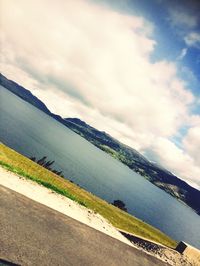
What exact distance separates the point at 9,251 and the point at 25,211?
381cm

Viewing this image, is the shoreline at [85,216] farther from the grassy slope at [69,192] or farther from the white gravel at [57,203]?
the grassy slope at [69,192]

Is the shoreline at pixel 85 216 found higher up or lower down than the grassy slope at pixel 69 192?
higher up

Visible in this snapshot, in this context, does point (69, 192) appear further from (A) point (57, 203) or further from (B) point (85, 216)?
(A) point (57, 203)

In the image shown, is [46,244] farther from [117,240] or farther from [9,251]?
[117,240]

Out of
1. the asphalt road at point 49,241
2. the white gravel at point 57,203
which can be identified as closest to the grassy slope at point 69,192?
the white gravel at point 57,203

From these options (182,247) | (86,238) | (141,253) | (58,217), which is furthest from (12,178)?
(182,247)

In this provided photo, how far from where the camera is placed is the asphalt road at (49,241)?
433 inches

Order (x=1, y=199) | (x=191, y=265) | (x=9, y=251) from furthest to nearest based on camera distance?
(x=191, y=265) → (x=1, y=199) → (x=9, y=251)

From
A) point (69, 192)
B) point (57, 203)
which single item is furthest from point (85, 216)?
point (69, 192)

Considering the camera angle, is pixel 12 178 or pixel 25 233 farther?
pixel 12 178

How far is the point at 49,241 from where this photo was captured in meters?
12.8

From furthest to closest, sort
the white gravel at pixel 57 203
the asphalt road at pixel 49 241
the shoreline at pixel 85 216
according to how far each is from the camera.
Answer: the shoreline at pixel 85 216
the white gravel at pixel 57 203
the asphalt road at pixel 49 241

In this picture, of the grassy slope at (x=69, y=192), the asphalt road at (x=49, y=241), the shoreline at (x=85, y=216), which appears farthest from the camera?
the grassy slope at (x=69, y=192)

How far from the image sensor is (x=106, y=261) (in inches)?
561
